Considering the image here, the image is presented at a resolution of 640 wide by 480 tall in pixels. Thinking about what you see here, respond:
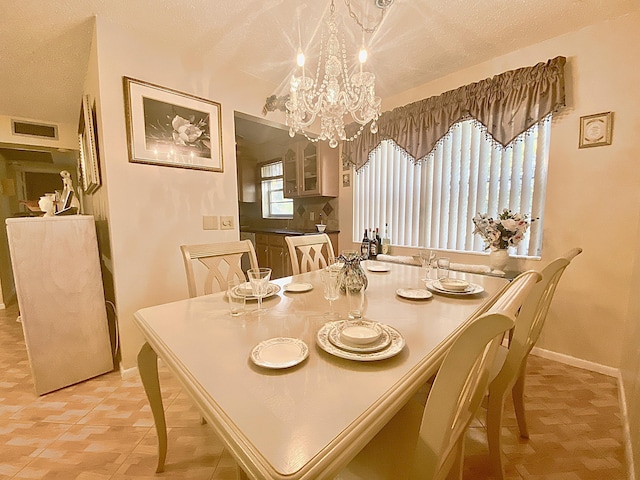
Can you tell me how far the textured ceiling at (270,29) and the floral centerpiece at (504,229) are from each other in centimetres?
126

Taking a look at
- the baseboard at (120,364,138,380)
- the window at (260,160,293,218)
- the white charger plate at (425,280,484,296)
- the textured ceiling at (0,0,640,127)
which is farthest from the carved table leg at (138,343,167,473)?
the window at (260,160,293,218)

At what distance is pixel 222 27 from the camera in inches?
69.7

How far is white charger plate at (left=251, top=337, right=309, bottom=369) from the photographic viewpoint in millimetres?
670

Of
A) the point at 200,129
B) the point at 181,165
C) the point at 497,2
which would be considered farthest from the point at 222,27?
the point at 497,2

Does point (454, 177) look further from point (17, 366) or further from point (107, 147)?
point (17, 366)

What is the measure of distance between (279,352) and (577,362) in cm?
245

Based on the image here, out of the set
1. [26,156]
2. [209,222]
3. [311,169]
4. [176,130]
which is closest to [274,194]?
[311,169]

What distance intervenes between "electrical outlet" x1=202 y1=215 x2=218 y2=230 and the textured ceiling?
1223 mm

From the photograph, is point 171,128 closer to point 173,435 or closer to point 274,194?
point 173,435

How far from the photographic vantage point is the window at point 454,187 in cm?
209

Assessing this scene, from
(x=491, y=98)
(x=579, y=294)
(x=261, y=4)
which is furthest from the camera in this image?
(x=491, y=98)

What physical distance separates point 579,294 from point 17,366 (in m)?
4.24

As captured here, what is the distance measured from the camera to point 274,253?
12.0 ft

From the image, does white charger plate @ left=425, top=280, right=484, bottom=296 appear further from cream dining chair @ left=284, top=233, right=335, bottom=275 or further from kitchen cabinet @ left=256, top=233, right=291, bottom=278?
kitchen cabinet @ left=256, top=233, right=291, bottom=278
